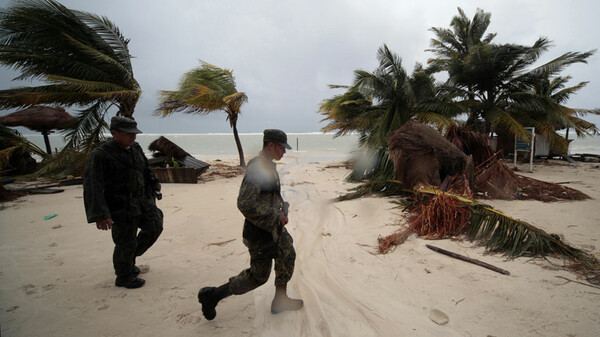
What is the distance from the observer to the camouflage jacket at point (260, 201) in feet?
6.56

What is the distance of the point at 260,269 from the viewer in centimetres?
213

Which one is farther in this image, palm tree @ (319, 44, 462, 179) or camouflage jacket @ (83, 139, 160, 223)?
palm tree @ (319, 44, 462, 179)

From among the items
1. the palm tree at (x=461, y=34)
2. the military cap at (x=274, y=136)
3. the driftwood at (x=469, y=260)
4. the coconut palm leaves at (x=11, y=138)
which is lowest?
the driftwood at (x=469, y=260)

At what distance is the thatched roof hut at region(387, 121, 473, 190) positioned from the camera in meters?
5.29

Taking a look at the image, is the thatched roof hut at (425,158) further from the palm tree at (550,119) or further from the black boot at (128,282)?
the palm tree at (550,119)

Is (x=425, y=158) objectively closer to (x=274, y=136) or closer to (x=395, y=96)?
(x=274, y=136)

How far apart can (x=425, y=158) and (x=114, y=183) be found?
17.4 feet

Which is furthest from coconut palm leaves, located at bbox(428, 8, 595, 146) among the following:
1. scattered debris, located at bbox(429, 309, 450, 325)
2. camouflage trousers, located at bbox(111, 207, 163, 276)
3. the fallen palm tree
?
camouflage trousers, located at bbox(111, 207, 163, 276)

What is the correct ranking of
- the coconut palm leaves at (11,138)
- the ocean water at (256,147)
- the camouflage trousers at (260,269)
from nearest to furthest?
the camouflage trousers at (260,269) < the coconut palm leaves at (11,138) < the ocean water at (256,147)

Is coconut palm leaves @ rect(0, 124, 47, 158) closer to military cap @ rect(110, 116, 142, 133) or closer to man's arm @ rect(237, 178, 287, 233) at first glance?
military cap @ rect(110, 116, 142, 133)

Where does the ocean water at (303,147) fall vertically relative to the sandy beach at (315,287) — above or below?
above

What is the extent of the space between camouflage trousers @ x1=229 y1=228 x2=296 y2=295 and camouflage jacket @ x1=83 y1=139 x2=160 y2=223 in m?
1.40

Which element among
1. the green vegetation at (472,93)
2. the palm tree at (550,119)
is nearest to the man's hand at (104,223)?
the green vegetation at (472,93)

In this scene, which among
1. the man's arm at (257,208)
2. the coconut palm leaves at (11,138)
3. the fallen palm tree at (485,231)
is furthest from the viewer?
the coconut palm leaves at (11,138)
